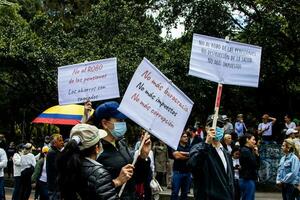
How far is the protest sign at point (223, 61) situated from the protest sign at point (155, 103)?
147 cm

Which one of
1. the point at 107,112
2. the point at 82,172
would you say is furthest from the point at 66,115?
the point at 82,172

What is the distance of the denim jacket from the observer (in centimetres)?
1295

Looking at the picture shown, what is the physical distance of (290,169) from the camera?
Answer: 13039 millimetres

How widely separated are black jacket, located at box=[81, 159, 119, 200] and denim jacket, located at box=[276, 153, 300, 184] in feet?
27.8

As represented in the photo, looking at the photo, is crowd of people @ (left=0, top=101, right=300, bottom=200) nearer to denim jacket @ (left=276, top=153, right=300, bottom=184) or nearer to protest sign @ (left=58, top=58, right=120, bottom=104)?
denim jacket @ (left=276, top=153, right=300, bottom=184)

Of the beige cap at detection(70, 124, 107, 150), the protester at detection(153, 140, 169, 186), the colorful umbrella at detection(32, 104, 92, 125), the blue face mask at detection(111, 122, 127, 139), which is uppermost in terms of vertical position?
the colorful umbrella at detection(32, 104, 92, 125)

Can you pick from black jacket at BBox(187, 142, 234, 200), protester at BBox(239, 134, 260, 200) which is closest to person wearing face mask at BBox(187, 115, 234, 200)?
black jacket at BBox(187, 142, 234, 200)

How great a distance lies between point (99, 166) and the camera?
510 centimetres

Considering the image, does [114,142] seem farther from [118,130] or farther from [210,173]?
[210,173]

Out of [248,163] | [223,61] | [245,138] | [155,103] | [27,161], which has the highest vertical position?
[223,61]

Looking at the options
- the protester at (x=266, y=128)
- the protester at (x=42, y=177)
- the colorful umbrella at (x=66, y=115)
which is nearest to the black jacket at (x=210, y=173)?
the protester at (x=42, y=177)

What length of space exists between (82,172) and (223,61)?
3763mm

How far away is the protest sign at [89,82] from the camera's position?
345 inches

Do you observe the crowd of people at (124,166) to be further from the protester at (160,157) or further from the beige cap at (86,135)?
the protester at (160,157)
